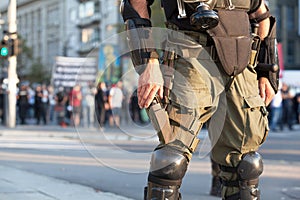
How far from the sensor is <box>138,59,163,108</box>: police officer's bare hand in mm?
3199

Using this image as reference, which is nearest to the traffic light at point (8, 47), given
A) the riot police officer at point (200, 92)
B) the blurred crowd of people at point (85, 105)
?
the blurred crowd of people at point (85, 105)

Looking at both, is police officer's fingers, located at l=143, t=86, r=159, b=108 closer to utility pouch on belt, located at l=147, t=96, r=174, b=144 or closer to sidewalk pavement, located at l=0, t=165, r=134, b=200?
utility pouch on belt, located at l=147, t=96, r=174, b=144

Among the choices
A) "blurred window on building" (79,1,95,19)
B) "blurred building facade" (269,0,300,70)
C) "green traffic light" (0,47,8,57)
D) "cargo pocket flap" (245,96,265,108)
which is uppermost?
"blurred window on building" (79,1,95,19)

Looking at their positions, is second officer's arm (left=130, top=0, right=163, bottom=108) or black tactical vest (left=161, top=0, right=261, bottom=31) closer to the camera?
second officer's arm (left=130, top=0, right=163, bottom=108)

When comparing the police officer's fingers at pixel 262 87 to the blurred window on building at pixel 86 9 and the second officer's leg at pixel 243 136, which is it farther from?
the blurred window on building at pixel 86 9

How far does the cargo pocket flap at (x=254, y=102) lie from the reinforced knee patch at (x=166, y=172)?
494 mm

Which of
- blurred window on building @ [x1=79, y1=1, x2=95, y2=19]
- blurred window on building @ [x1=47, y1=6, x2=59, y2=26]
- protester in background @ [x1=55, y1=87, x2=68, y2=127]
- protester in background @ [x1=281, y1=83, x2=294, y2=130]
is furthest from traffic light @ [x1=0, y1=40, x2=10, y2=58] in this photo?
blurred window on building @ [x1=47, y1=6, x2=59, y2=26]

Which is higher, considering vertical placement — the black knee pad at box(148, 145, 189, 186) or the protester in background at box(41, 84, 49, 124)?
the black knee pad at box(148, 145, 189, 186)

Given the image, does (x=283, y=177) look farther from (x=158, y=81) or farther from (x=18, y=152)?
(x=18, y=152)

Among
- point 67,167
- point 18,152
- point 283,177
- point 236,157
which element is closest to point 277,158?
point 283,177

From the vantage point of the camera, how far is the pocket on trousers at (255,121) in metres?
3.46

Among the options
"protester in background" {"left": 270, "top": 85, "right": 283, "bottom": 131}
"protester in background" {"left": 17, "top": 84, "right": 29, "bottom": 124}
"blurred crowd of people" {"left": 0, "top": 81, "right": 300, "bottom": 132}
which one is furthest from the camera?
"protester in background" {"left": 17, "top": 84, "right": 29, "bottom": 124}

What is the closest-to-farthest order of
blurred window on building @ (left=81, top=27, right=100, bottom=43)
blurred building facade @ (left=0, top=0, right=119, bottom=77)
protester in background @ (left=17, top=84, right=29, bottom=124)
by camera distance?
protester in background @ (left=17, top=84, right=29, bottom=124), blurred building facade @ (left=0, top=0, right=119, bottom=77), blurred window on building @ (left=81, top=27, right=100, bottom=43)

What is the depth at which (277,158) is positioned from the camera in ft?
34.0
